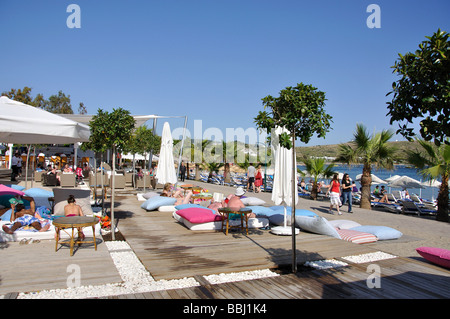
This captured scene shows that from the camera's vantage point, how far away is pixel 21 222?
6.01 m

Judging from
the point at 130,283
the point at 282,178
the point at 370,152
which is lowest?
the point at 130,283

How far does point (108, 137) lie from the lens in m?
6.71

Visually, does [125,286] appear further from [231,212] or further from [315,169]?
[315,169]

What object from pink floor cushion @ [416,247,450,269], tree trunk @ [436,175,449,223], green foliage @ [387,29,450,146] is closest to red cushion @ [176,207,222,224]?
pink floor cushion @ [416,247,450,269]

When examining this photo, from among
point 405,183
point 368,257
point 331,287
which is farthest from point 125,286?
point 405,183

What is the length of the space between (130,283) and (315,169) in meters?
13.2

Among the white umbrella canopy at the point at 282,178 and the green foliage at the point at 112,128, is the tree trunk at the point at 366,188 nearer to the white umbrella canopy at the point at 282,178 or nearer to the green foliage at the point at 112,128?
the white umbrella canopy at the point at 282,178

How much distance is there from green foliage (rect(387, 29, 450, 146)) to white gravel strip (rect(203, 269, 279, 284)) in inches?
104

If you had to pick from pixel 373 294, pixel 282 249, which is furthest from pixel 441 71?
pixel 282 249

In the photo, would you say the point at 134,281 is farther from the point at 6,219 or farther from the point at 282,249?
the point at 6,219

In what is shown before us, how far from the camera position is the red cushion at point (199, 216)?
7.26m

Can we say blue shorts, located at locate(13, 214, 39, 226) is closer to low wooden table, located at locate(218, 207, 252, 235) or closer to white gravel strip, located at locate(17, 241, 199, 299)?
white gravel strip, located at locate(17, 241, 199, 299)

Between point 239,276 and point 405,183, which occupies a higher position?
point 405,183

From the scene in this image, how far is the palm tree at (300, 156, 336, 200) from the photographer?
51.8 feet
